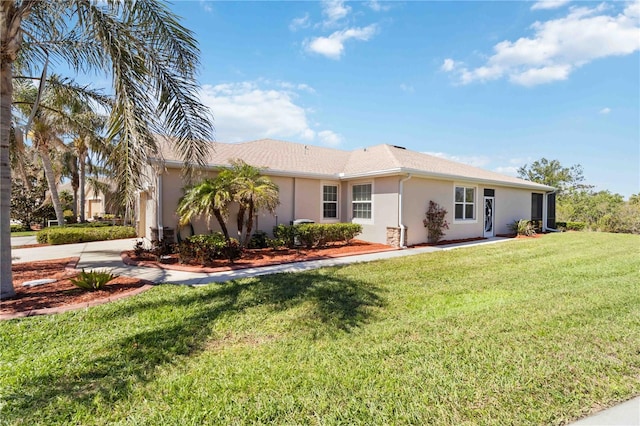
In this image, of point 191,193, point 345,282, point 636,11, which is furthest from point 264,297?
point 636,11

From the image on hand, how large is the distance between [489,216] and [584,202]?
1962 centimetres

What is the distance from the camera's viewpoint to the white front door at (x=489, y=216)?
16.3 metres

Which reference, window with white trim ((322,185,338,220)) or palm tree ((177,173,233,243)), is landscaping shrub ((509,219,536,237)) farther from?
palm tree ((177,173,233,243))

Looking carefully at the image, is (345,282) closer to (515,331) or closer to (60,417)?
(515,331)

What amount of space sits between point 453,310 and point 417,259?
470 cm

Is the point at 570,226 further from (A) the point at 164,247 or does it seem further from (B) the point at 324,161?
(A) the point at 164,247

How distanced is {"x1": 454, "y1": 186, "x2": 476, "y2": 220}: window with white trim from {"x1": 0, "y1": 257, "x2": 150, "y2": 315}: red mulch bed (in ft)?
44.1

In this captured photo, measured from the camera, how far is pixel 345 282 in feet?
22.2

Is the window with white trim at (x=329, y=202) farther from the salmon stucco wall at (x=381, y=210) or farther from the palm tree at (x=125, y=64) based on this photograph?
the palm tree at (x=125, y=64)

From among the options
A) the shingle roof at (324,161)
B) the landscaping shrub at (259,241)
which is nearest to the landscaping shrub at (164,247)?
the landscaping shrub at (259,241)

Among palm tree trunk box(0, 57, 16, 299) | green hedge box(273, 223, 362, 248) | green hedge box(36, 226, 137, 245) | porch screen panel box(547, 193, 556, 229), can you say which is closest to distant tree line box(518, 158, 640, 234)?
porch screen panel box(547, 193, 556, 229)

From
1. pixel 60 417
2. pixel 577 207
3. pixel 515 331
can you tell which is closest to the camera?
pixel 60 417

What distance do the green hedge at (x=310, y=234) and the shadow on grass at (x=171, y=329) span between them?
4.15 m

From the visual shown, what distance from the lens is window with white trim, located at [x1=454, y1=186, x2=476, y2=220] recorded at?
14.7 metres
